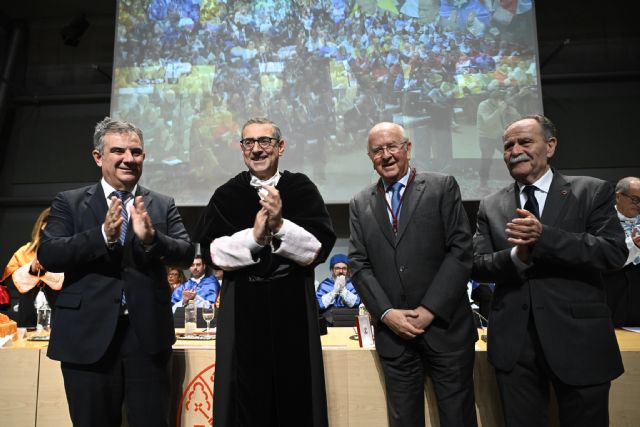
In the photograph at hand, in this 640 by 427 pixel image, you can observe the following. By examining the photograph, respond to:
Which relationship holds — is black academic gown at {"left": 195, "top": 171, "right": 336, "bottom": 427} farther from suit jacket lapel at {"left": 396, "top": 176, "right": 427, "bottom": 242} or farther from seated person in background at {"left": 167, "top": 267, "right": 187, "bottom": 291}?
seated person in background at {"left": 167, "top": 267, "right": 187, "bottom": 291}

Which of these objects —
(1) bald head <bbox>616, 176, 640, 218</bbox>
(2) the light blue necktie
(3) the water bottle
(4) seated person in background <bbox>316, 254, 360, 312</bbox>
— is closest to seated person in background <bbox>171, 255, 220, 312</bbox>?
(4) seated person in background <bbox>316, 254, 360, 312</bbox>

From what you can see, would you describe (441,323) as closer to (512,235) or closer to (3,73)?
(512,235)

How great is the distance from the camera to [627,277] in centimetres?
355

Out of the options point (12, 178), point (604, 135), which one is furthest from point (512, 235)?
point (12, 178)

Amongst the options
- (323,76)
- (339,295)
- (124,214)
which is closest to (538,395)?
(124,214)

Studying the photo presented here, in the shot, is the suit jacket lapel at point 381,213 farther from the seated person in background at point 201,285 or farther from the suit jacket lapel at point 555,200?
the seated person in background at point 201,285

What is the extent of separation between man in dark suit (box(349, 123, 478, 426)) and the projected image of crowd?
382 cm

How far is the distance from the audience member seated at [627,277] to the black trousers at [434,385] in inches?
78.1

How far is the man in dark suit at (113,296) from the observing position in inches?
72.8

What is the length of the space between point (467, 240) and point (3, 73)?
340 inches

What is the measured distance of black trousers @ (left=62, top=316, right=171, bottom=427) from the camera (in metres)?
1.84

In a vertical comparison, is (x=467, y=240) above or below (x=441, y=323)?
above

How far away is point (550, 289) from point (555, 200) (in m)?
0.36

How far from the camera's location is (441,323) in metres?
1.98
